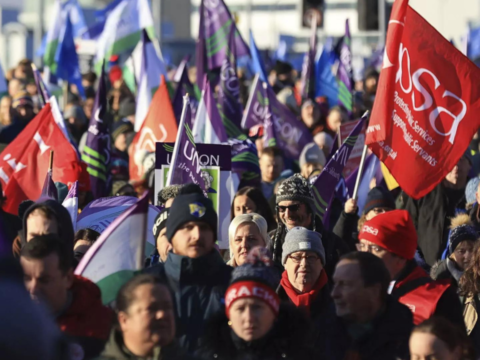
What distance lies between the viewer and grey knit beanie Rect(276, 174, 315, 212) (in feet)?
23.5

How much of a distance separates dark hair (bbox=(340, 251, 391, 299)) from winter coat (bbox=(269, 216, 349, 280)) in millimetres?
1773

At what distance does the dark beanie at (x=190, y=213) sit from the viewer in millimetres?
5215

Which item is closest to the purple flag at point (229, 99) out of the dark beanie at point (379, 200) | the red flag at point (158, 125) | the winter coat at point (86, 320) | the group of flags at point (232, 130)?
the group of flags at point (232, 130)

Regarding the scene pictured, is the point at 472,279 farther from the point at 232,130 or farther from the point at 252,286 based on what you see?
the point at 232,130

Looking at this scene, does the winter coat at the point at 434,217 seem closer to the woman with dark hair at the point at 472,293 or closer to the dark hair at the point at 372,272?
the woman with dark hair at the point at 472,293

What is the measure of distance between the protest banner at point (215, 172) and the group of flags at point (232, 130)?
24 centimetres

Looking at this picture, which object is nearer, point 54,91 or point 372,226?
point 372,226

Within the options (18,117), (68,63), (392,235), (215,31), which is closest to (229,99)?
(215,31)

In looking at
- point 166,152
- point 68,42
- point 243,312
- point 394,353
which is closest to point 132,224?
point 243,312

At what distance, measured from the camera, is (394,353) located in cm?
482

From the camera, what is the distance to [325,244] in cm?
704

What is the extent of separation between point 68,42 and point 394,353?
12695 mm

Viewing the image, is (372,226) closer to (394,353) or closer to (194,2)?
(394,353)

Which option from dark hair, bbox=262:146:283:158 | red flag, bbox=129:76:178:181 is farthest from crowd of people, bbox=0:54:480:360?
red flag, bbox=129:76:178:181
